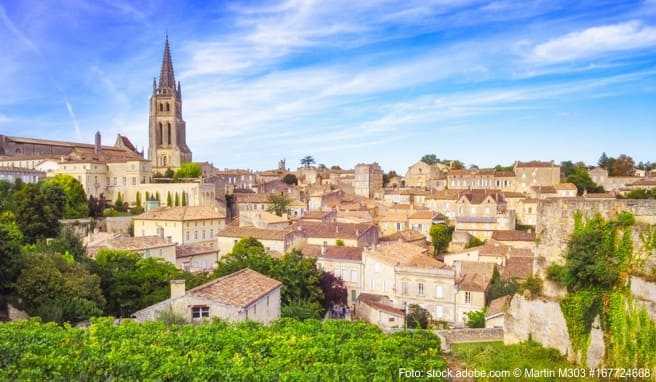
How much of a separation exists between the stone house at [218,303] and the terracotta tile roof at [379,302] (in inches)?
410

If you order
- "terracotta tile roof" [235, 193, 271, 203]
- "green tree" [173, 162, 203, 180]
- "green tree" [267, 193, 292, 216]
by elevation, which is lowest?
"green tree" [267, 193, 292, 216]

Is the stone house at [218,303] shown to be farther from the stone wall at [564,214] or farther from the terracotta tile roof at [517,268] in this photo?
the terracotta tile roof at [517,268]

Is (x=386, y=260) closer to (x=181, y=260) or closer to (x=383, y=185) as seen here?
(x=181, y=260)

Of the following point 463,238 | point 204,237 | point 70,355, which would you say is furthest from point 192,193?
point 70,355

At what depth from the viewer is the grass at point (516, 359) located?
1377 centimetres

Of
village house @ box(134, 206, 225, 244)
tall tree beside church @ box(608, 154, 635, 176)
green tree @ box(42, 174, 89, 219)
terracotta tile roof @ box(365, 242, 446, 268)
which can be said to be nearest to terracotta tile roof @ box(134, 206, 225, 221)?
village house @ box(134, 206, 225, 244)

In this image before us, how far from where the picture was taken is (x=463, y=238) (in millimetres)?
50562

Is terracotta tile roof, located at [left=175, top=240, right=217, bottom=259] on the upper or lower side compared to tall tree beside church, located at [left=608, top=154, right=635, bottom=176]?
lower

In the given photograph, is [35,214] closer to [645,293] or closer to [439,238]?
[439,238]

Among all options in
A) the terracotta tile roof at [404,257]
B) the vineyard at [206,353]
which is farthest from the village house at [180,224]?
the vineyard at [206,353]

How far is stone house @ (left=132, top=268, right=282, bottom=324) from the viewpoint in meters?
18.2

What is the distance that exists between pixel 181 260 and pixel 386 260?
17055 mm

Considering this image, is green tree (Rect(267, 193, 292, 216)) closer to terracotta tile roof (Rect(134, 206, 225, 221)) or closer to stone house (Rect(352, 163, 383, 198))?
terracotta tile roof (Rect(134, 206, 225, 221))

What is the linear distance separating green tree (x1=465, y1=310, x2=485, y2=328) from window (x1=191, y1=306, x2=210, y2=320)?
16.6m
